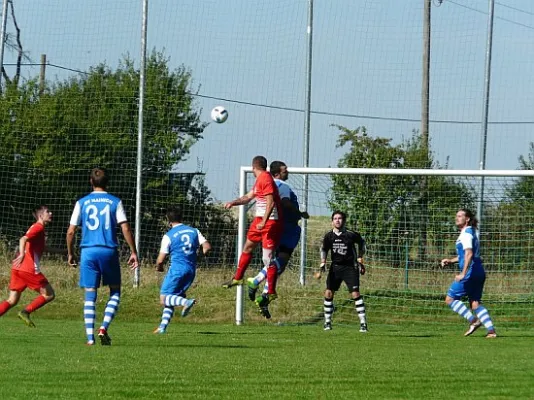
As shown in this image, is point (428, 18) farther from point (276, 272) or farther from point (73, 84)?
point (276, 272)

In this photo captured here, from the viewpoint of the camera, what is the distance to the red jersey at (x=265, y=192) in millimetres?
15164

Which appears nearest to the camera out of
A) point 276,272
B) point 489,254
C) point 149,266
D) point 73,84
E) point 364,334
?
point 276,272

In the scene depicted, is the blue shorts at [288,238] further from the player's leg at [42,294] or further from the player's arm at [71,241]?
the player's arm at [71,241]

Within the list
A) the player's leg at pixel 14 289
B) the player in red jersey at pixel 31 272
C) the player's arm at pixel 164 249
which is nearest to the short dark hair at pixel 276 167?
the player's arm at pixel 164 249

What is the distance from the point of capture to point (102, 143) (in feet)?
83.7

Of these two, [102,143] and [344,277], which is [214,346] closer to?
[344,277]

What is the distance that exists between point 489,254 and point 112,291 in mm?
9586

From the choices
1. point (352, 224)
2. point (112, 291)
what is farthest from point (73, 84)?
point (112, 291)

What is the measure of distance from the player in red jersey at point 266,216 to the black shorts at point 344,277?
332 centimetres

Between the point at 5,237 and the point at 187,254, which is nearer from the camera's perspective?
the point at 187,254

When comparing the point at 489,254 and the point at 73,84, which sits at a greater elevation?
the point at 73,84

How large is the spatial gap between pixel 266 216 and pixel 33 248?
3.89 m

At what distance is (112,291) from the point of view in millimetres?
13359

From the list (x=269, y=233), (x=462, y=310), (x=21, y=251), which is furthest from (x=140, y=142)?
(x=462, y=310)
